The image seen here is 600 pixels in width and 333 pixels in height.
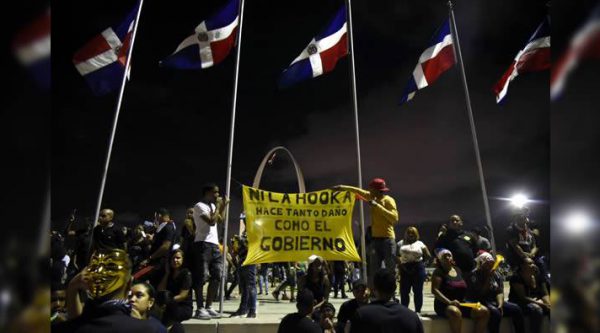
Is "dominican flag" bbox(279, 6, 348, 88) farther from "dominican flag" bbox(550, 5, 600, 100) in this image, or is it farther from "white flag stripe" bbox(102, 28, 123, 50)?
"dominican flag" bbox(550, 5, 600, 100)

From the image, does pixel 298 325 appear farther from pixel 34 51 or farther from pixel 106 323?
pixel 34 51

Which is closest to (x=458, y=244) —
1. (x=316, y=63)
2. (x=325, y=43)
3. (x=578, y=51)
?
(x=316, y=63)

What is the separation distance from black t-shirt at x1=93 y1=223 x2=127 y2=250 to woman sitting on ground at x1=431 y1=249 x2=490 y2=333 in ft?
15.4

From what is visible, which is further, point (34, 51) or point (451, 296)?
point (451, 296)

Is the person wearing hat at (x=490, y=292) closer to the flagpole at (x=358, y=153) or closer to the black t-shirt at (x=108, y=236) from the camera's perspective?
the flagpole at (x=358, y=153)

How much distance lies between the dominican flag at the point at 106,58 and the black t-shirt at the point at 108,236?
4.60 m

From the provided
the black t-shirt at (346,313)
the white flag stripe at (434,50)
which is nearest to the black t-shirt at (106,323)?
the black t-shirt at (346,313)

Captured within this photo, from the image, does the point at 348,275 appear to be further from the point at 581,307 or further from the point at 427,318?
the point at 581,307

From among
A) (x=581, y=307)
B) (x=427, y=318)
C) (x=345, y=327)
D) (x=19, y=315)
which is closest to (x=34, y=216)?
(x=19, y=315)

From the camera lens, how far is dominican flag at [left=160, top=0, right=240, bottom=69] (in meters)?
11.2

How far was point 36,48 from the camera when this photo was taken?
1236mm

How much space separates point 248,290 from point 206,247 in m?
0.99

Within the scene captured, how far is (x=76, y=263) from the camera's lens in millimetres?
7926

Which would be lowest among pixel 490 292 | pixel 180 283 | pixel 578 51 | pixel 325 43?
pixel 490 292
